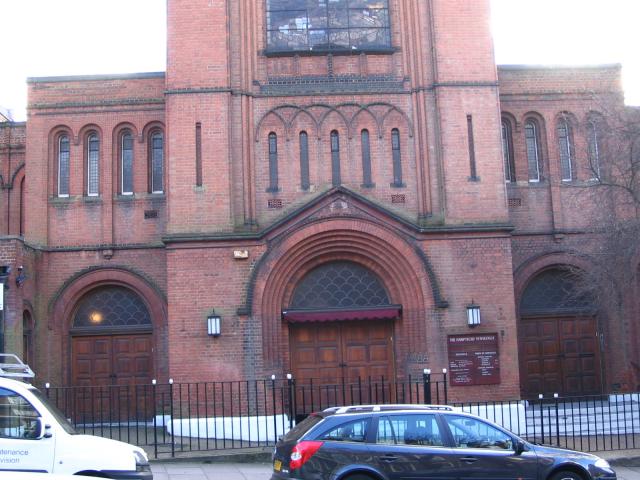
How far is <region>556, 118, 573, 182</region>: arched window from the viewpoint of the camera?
69.3ft

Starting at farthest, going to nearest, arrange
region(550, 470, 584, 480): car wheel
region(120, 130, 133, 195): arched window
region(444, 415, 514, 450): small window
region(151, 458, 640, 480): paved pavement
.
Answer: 1. region(120, 130, 133, 195): arched window
2. region(151, 458, 640, 480): paved pavement
3. region(550, 470, 584, 480): car wheel
4. region(444, 415, 514, 450): small window

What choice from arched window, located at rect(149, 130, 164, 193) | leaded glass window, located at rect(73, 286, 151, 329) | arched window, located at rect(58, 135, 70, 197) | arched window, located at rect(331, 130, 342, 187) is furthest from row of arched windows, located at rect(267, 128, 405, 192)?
arched window, located at rect(58, 135, 70, 197)

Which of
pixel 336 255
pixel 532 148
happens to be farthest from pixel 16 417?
pixel 532 148

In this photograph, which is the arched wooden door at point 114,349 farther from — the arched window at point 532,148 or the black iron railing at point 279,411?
the arched window at point 532,148

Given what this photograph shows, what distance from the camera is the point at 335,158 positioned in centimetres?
1900

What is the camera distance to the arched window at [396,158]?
1894 cm

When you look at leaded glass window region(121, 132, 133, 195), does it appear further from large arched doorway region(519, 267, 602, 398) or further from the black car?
the black car

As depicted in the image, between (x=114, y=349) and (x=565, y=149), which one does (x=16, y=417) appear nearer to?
(x=114, y=349)

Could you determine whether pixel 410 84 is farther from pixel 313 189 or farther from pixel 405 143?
pixel 313 189

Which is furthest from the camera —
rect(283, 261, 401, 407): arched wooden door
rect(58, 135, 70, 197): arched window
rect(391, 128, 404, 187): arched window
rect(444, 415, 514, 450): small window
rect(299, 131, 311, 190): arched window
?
rect(58, 135, 70, 197): arched window

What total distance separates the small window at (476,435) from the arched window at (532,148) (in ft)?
37.7

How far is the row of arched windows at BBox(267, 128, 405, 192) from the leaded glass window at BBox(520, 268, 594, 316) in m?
4.80

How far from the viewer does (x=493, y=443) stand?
1074cm

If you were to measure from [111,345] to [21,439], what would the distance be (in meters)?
10.8
